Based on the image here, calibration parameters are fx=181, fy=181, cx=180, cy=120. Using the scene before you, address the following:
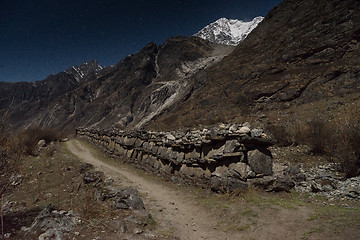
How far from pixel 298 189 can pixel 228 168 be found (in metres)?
2.39

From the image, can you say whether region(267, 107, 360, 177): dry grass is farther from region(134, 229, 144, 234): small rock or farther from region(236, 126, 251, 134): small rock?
region(134, 229, 144, 234): small rock

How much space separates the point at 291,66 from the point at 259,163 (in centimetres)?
2659

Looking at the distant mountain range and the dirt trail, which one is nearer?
the dirt trail

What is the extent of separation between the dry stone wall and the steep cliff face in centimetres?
1590

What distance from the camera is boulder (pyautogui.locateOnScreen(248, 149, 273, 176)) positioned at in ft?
21.7

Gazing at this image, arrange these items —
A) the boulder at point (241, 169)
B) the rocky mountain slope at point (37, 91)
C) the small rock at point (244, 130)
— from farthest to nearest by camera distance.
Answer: the rocky mountain slope at point (37, 91)
the small rock at point (244, 130)
the boulder at point (241, 169)

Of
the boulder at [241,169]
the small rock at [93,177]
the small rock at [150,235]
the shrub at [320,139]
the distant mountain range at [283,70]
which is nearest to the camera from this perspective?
the small rock at [150,235]

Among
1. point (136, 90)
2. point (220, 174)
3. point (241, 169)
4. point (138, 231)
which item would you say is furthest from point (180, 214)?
point (136, 90)

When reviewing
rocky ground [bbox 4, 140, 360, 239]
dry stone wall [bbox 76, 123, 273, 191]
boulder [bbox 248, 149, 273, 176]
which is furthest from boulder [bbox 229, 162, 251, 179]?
rocky ground [bbox 4, 140, 360, 239]

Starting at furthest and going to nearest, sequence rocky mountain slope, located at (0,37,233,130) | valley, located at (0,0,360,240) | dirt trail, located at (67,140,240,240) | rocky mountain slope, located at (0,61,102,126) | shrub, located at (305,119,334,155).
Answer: rocky mountain slope, located at (0,61,102,126), rocky mountain slope, located at (0,37,233,130), shrub, located at (305,119,334,155), dirt trail, located at (67,140,240,240), valley, located at (0,0,360,240)

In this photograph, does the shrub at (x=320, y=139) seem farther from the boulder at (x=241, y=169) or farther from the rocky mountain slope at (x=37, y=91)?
the rocky mountain slope at (x=37, y=91)

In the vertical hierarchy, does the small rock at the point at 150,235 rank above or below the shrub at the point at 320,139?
below

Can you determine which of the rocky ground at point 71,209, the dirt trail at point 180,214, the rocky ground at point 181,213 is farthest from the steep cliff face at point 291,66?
the rocky ground at point 71,209

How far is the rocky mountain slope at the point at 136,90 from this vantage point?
75.7 meters
